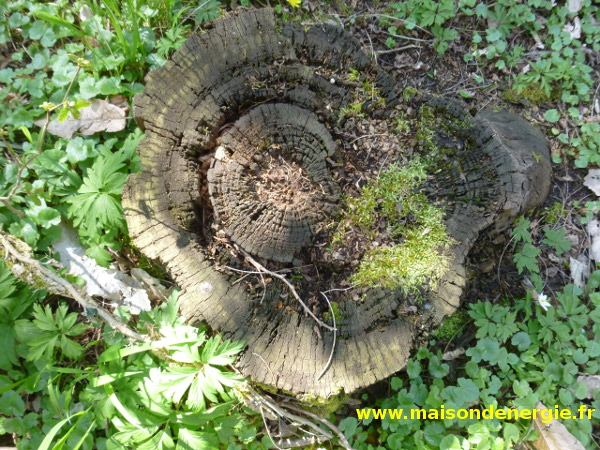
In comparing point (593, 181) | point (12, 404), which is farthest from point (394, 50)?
point (12, 404)

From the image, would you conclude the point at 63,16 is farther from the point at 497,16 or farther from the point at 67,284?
the point at 497,16

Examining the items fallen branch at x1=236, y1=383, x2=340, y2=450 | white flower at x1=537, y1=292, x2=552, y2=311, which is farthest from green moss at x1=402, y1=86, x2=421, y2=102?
fallen branch at x1=236, y1=383, x2=340, y2=450

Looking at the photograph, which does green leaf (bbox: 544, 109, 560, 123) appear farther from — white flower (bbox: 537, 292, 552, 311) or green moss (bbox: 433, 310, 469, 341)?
green moss (bbox: 433, 310, 469, 341)

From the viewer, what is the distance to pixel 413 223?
2354 millimetres

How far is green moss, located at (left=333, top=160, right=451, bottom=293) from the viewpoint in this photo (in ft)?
7.33

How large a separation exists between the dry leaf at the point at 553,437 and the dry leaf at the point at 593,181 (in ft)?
5.45

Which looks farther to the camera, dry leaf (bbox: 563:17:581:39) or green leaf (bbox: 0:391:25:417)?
dry leaf (bbox: 563:17:581:39)

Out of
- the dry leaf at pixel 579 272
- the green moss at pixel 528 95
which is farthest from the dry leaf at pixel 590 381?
the green moss at pixel 528 95

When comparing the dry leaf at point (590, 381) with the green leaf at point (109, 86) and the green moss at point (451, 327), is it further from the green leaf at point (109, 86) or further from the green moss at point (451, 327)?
the green leaf at point (109, 86)

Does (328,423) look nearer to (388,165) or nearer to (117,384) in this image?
(117,384)

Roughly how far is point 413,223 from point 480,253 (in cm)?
68

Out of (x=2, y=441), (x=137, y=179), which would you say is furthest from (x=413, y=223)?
(x=2, y=441)

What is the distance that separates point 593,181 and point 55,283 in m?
3.76

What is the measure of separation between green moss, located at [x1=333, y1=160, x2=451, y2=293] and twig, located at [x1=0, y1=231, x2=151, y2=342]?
1290mm
